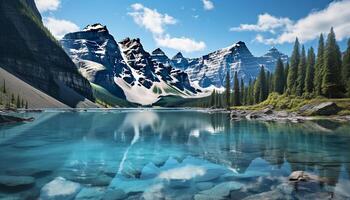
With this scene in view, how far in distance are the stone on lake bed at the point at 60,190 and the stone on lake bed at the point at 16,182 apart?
131 cm

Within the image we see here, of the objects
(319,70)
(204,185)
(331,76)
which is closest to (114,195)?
(204,185)

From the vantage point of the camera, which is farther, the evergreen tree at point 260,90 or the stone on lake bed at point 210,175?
the evergreen tree at point 260,90

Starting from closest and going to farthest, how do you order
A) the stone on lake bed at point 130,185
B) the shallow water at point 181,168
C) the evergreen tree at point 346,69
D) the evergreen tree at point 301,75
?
the shallow water at point 181,168 < the stone on lake bed at point 130,185 < the evergreen tree at point 346,69 < the evergreen tree at point 301,75

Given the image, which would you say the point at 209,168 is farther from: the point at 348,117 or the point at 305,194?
the point at 348,117

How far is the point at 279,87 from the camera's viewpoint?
13938 centimetres

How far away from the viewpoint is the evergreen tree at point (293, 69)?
4836 inches

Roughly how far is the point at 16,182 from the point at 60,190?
12.9 feet

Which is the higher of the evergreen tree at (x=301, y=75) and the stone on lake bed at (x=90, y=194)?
the evergreen tree at (x=301, y=75)

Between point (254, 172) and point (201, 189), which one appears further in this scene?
point (254, 172)

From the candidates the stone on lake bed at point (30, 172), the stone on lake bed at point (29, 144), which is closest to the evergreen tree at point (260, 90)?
the stone on lake bed at point (29, 144)

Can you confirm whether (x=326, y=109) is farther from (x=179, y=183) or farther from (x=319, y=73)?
(x=179, y=183)

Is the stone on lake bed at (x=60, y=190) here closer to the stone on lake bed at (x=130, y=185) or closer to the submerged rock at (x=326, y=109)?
the stone on lake bed at (x=130, y=185)

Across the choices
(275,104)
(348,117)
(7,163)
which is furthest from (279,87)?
(7,163)

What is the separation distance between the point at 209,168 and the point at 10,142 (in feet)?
96.8
